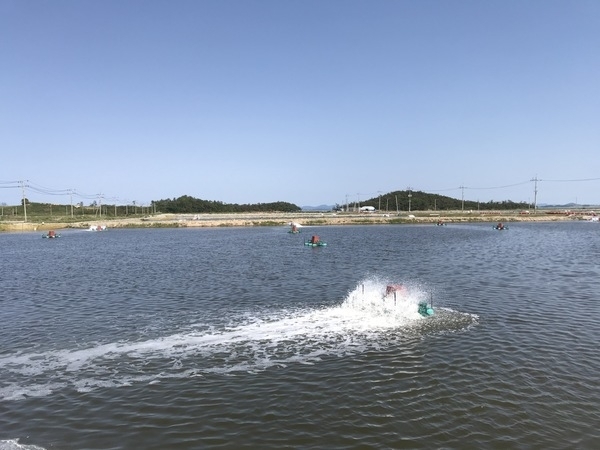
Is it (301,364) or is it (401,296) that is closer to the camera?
(301,364)

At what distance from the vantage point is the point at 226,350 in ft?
62.1

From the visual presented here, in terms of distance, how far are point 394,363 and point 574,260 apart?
40732 mm

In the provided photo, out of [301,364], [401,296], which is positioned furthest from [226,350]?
[401,296]

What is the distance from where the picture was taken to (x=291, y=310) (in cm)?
2581

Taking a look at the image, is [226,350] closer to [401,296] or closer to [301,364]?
[301,364]

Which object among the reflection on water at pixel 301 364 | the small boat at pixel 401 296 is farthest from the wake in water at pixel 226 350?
the small boat at pixel 401 296

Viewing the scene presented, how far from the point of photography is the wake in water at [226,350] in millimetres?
16172

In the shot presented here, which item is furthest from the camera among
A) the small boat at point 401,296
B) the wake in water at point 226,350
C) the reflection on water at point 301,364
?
the small boat at point 401,296

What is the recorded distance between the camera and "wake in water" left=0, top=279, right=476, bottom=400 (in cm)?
1617

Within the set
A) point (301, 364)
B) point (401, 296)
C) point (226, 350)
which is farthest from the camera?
point (401, 296)

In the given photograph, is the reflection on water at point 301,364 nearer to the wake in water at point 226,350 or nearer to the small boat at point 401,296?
the wake in water at point 226,350

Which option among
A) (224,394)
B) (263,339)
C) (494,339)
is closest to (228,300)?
(263,339)

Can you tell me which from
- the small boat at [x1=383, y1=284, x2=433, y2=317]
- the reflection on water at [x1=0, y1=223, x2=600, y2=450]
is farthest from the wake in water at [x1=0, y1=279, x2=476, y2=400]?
the small boat at [x1=383, y1=284, x2=433, y2=317]

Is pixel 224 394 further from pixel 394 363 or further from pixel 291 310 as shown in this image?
pixel 291 310
